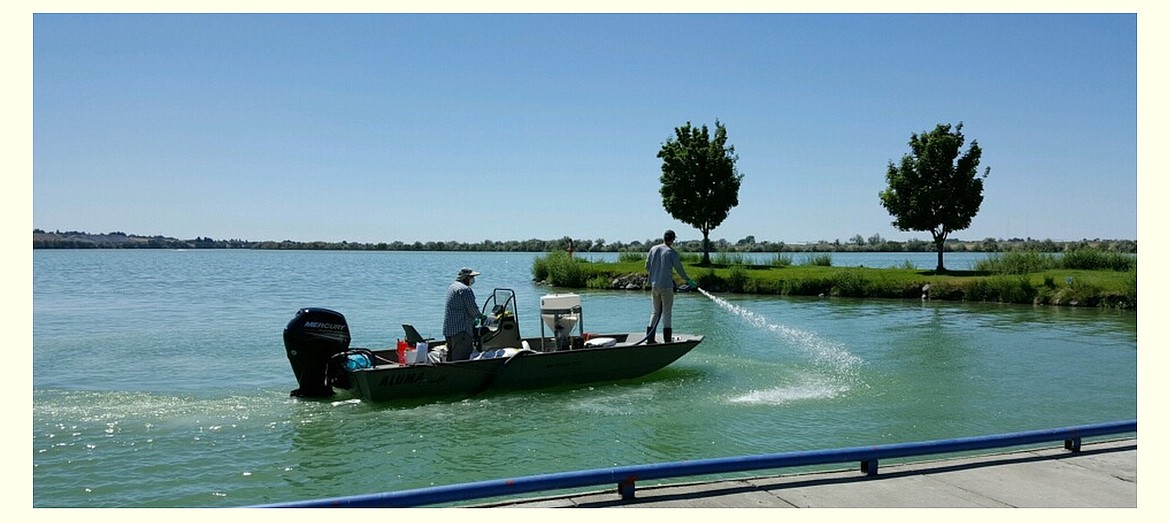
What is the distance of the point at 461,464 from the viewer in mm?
10148

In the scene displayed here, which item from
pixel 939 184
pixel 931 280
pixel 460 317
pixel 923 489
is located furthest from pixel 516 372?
pixel 939 184

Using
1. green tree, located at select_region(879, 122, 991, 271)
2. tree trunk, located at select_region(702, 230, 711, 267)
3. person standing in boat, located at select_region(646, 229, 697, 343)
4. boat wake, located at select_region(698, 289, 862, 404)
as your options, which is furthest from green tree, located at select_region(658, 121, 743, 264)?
person standing in boat, located at select_region(646, 229, 697, 343)

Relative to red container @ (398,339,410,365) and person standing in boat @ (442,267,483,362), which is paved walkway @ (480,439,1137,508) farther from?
red container @ (398,339,410,365)

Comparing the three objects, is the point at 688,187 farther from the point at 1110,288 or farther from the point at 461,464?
the point at 461,464

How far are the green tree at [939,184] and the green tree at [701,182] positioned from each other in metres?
10.1

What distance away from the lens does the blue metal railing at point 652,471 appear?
5.98 metres

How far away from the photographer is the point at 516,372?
14320 mm

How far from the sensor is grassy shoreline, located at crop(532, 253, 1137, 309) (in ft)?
107

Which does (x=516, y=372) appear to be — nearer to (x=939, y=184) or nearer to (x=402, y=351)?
(x=402, y=351)

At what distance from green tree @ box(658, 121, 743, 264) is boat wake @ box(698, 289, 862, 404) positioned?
85.8 ft

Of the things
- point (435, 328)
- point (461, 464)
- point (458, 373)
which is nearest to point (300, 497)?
point (461, 464)

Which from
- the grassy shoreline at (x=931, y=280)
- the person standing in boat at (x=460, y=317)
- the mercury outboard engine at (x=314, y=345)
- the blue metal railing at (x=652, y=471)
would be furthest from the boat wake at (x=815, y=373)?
the grassy shoreline at (x=931, y=280)

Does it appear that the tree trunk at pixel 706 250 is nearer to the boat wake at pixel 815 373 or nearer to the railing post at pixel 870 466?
the boat wake at pixel 815 373

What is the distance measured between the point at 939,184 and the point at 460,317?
3634cm
